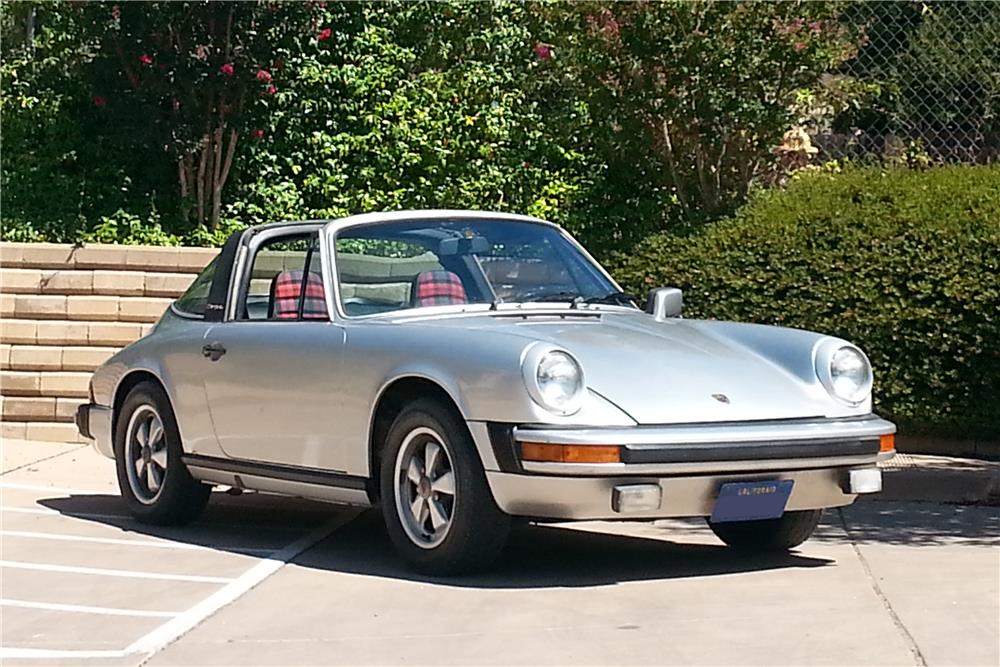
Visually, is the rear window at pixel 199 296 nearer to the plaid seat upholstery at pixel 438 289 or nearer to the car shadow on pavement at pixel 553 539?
the car shadow on pavement at pixel 553 539

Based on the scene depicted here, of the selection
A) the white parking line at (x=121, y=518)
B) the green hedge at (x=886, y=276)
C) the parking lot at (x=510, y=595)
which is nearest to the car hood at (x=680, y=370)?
the parking lot at (x=510, y=595)

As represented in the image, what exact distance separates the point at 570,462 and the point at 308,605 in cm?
112

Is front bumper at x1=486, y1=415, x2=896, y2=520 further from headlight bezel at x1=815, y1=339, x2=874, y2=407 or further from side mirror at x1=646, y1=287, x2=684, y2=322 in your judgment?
side mirror at x1=646, y1=287, x2=684, y2=322

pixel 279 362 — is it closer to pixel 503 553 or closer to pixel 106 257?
pixel 503 553

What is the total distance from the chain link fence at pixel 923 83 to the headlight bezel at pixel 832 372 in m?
5.45

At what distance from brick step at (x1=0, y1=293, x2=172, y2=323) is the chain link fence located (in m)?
4.94

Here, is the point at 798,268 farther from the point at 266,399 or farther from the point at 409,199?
the point at 266,399

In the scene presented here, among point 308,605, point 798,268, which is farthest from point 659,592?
point 798,268

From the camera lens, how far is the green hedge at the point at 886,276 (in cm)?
1010

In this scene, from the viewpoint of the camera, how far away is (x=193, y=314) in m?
8.23

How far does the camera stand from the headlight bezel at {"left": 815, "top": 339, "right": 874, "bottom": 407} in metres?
6.76

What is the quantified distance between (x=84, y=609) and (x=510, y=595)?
1.61m

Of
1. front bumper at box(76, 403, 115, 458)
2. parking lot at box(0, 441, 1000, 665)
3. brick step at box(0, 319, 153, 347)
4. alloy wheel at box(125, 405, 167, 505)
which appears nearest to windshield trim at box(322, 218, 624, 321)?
parking lot at box(0, 441, 1000, 665)

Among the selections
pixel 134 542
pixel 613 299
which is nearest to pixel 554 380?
pixel 613 299
